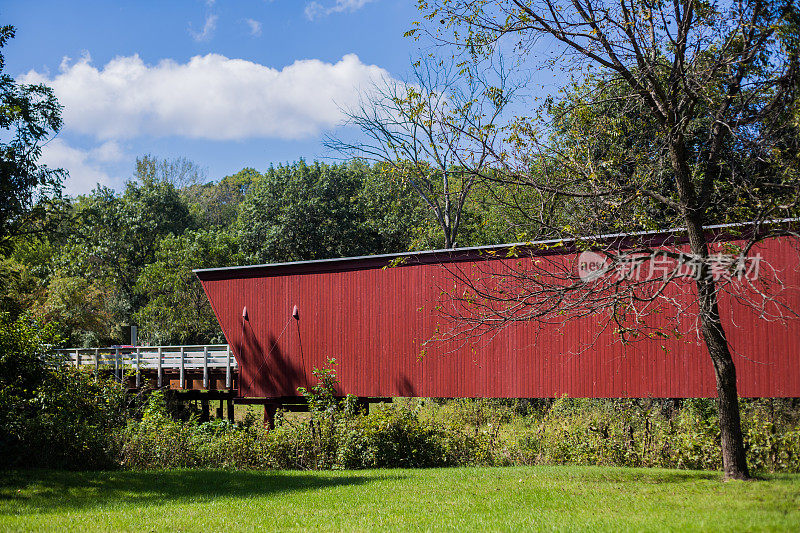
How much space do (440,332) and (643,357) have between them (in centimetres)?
382

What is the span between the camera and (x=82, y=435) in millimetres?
11883

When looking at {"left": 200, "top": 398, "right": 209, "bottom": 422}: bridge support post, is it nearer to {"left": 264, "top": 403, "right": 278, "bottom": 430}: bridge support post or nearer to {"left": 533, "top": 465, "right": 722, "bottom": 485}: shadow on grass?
{"left": 264, "top": 403, "right": 278, "bottom": 430}: bridge support post

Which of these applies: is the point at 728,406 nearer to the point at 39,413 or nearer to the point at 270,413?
the point at 270,413

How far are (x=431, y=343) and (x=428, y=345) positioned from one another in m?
0.09

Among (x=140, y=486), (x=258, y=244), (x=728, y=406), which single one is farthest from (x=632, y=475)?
(x=258, y=244)

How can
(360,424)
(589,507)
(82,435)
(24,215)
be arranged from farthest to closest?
(24,215)
(360,424)
(82,435)
(589,507)

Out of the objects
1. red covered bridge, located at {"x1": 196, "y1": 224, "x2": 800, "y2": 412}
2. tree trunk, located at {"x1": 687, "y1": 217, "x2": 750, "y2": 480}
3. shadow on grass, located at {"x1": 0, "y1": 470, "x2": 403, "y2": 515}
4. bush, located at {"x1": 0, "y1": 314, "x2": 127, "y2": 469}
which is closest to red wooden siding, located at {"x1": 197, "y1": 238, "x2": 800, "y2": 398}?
red covered bridge, located at {"x1": 196, "y1": 224, "x2": 800, "y2": 412}

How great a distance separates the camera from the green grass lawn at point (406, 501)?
7.08 meters

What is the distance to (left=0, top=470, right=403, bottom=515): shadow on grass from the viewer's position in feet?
29.7

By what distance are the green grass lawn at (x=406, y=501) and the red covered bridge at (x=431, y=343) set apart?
2.14 meters

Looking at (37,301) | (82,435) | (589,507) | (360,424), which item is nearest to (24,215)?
(82,435)

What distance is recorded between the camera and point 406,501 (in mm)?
8734

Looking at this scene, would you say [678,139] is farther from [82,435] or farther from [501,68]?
[501,68]

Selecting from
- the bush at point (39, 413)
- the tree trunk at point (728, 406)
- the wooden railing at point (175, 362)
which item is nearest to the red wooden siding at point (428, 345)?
the tree trunk at point (728, 406)
